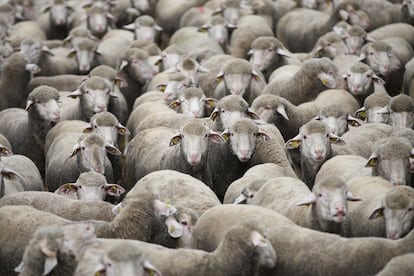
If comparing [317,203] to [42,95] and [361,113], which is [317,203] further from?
[42,95]

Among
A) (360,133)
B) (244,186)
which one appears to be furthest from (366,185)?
(360,133)

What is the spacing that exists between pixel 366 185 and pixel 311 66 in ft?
13.7

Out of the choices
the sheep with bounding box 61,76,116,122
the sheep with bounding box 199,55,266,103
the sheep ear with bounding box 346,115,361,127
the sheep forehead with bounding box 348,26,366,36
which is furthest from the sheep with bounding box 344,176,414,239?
the sheep forehead with bounding box 348,26,366,36

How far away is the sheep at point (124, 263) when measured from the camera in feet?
22.2

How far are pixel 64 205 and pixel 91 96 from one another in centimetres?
382

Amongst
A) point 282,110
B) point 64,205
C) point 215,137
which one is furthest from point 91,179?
point 282,110

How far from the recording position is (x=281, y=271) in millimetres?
7566

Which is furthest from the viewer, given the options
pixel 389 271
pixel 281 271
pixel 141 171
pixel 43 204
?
pixel 141 171

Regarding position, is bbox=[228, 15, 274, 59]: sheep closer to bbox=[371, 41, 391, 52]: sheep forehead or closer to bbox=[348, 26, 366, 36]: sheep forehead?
bbox=[348, 26, 366, 36]: sheep forehead

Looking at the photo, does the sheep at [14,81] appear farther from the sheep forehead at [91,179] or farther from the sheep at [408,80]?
the sheep at [408,80]

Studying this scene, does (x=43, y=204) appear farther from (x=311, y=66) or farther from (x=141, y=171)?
(x=311, y=66)

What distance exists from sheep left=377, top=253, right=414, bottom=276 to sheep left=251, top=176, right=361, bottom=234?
1469 millimetres

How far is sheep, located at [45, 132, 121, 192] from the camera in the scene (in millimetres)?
10344

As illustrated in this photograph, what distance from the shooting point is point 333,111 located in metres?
11.4
